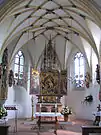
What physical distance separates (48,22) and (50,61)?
11.8 ft

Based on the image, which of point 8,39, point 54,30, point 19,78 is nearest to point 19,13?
point 8,39

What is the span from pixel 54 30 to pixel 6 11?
23.5 feet

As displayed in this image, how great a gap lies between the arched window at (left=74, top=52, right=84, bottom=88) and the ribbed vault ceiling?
4.63 feet

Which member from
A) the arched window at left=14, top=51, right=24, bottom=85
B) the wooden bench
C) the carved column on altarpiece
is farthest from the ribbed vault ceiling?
the wooden bench

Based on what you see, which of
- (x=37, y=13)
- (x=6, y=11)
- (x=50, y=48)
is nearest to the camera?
(x=6, y=11)

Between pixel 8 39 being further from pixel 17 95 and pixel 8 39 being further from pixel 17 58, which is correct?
pixel 17 95

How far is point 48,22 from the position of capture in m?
17.8

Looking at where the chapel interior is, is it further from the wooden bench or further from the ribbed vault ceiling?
the wooden bench

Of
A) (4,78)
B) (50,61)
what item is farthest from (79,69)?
(4,78)

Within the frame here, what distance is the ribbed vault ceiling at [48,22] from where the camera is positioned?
46.5 feet

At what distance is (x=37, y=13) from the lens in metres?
15.9

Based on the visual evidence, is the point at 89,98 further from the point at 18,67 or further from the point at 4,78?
the point at 4,78

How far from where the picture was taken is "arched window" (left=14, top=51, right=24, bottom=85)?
19906 mm

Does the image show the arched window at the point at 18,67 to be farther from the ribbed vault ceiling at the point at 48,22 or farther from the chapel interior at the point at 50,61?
the ribbed vault ceiling at the point at 48,22
